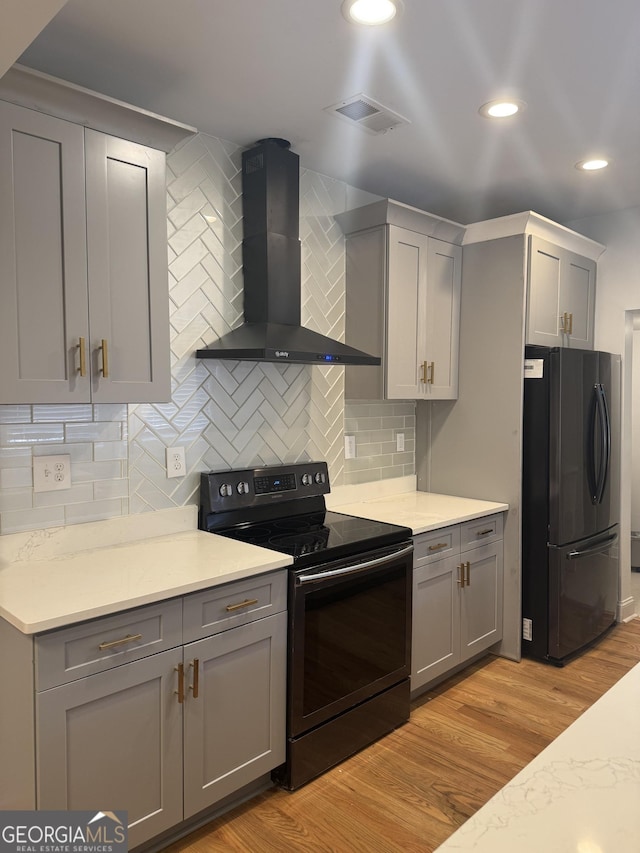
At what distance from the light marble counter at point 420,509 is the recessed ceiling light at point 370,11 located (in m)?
1.96

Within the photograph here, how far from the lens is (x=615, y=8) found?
6.07 ft

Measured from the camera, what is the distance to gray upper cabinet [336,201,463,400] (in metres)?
3.21

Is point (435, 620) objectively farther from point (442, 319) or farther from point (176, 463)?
point (442, 319)

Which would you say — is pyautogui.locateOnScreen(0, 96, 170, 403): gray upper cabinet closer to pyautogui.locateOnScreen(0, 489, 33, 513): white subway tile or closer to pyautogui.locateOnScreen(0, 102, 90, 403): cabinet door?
pyautogui.locateOnScreen(0, 102, 90, 403): cabinet door

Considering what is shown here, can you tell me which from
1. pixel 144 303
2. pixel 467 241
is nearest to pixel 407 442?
pixel 467 241

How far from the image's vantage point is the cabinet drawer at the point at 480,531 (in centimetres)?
319

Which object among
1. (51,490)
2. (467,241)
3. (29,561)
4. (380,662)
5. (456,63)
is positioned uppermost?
(456,63)

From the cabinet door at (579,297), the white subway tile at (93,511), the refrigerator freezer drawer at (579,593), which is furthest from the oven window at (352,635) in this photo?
the cabinet door at (579,297)

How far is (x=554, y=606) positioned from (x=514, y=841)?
2.80 metres

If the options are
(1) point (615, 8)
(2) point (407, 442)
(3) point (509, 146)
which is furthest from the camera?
(2) point (407, 442)

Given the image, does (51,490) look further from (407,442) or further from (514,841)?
(407,442)

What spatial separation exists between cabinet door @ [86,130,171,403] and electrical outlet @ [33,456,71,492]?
38 cm

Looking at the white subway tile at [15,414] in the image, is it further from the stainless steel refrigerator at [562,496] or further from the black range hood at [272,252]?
the stainless steel refrigerator at [562,496]

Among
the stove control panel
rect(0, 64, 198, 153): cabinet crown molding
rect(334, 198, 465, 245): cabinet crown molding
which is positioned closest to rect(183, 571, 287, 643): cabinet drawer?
the stove control panel
